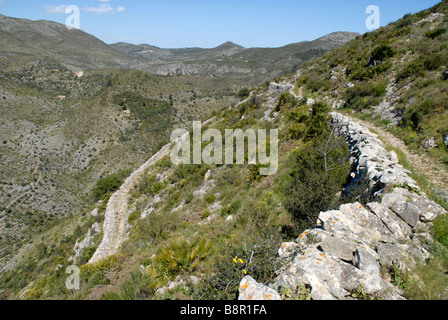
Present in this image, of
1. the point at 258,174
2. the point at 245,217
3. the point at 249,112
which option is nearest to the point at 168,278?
the point at 245,217

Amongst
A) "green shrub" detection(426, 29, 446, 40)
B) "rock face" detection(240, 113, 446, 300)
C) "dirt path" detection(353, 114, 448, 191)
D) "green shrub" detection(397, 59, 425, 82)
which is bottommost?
"rock face" detection(240, 113, 446, 300)

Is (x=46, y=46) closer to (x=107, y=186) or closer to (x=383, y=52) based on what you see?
(x=107, y=186)

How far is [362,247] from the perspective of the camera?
10.2 ft

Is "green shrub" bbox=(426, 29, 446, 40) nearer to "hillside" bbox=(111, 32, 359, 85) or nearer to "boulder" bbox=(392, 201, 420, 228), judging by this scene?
"boulder" bbox=(392, 201, 420, 228)

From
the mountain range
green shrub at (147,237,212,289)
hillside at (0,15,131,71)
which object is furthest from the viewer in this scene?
the mountain range

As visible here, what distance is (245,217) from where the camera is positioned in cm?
671

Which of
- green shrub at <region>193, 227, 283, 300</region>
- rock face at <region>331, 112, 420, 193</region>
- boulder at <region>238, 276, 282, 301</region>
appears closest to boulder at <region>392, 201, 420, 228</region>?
rock face at <region>331, 112, 420, 193</region>

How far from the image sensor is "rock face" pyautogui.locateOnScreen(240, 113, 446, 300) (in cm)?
274

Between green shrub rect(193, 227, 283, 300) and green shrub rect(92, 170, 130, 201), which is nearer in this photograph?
green shrub rect(193, 227, 283, 300)

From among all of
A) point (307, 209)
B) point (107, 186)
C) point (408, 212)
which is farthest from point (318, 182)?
point (107, 186)

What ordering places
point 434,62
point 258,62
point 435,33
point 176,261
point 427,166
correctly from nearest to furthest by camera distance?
1. point 176,261
2. point 427,166
3. point 434,62
4. point 435,33
5. point 258,62

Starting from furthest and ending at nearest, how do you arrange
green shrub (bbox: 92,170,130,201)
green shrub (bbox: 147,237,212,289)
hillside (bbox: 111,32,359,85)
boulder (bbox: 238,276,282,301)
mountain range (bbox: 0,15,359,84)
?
hillside (bbox: 111,32,359,85)
mountain range (bbox: 0,15,359,84)
green shrub (bbox: 92,170,130,201)
green shrub (bbox: 147,237,212,289)
boulder (bbox: 238,276,282,301)

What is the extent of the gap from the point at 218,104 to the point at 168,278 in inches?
2135

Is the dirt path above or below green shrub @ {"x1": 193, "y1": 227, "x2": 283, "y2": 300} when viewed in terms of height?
above
